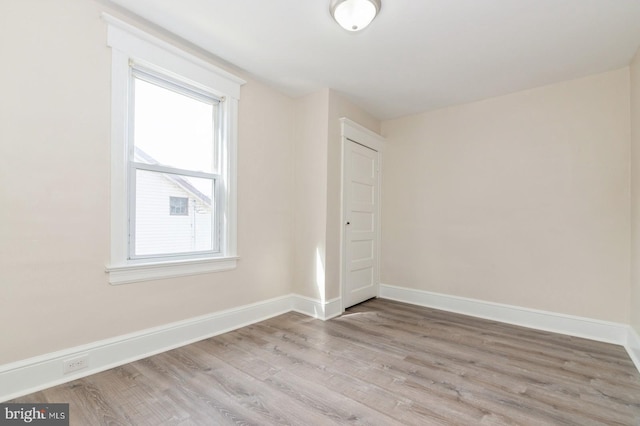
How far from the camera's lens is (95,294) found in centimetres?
211

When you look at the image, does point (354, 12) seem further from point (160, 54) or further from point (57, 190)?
point (57, 190)

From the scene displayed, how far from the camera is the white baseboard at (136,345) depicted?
1.80m

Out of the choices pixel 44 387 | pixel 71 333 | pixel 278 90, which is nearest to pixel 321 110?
pixel 278 90

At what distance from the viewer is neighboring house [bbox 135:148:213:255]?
7.94 feet

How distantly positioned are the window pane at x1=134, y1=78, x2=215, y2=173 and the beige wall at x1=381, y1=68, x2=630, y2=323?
267 centimetres

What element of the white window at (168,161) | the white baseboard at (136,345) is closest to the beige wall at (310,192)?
the white baseboard at (136,345)

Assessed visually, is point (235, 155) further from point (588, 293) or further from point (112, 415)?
point (588, 293)

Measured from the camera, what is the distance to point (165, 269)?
2492mm

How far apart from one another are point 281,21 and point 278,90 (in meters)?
1.25

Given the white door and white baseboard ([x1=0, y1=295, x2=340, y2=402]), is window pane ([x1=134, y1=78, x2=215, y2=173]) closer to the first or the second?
white baseboard ([x1=0, y1=295, x2=340, y2=402])

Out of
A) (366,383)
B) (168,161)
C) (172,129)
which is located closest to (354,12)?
(172,129)

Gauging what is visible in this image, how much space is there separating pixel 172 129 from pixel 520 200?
3768mm

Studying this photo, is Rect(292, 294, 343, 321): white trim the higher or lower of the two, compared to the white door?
lower

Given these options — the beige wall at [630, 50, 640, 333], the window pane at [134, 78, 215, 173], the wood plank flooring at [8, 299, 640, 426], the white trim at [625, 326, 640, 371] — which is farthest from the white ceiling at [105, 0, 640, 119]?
the wood plank flooring at [8, 299, 640, 426]
